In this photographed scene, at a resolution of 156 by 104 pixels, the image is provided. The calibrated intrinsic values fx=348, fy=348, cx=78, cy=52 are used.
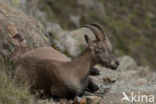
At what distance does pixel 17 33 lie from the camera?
10.2 meters

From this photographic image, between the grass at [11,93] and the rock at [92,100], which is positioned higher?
the grass at [11,93]

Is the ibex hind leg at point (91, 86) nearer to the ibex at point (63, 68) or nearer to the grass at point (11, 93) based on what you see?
the ibex at point (63, 68)

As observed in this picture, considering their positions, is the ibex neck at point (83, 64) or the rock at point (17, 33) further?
the rock at point (17, 33)

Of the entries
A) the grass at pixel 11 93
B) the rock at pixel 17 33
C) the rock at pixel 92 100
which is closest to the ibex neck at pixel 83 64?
the rock at pixel 92 100

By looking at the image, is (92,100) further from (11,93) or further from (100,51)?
(11,93)

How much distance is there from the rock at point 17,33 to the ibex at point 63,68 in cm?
86

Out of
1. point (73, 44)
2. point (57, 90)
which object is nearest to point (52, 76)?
point (57, 90)

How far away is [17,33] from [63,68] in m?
2.40

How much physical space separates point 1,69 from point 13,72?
0.67 m

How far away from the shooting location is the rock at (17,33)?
986 centimetres

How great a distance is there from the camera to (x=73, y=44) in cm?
1644

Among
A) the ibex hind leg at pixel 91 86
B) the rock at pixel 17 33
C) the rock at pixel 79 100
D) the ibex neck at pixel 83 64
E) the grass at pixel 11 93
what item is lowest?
the rock at pixel 79 100

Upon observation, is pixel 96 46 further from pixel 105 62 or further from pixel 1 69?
pixel 1 69

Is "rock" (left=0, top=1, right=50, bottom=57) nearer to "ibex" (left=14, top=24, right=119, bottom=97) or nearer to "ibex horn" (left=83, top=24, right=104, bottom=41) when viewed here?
"ibex" (left=14, top=24, right=119, bottom=97)
